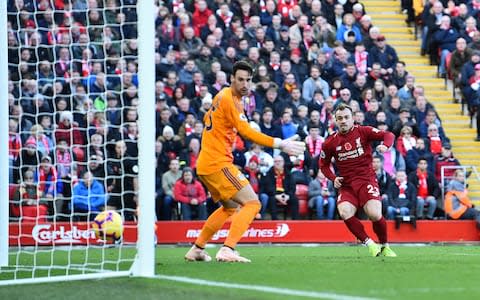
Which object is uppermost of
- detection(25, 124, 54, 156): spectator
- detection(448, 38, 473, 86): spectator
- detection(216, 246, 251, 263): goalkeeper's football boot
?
detection(448, 38, 473, 86): spectator

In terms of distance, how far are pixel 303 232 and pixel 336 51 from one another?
17.7ft

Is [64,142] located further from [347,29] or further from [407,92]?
[347,29]

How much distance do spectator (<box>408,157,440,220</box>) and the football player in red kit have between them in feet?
27.0

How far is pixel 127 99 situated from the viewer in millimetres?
20609

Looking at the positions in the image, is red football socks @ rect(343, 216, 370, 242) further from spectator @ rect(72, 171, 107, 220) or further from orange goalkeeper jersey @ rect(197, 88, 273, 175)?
spectator @ rect(72, 171, 107, 220)

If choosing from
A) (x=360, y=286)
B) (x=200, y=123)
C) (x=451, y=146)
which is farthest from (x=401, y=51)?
(x=360, y=286)

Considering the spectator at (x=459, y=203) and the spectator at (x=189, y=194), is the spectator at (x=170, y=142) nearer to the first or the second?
the spectator at (x=189, y=194)

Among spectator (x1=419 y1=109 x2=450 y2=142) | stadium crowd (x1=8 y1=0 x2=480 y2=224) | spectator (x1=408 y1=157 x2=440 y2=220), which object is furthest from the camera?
spectator (x1=419 y1=109 x2=450 y2=142)

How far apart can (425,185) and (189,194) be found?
16.5ft

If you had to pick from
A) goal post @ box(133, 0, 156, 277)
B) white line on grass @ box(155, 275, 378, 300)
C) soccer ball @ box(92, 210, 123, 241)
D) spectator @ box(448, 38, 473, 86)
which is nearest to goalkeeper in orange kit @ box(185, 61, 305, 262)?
goal post @ box(133, 0, 156, 277)

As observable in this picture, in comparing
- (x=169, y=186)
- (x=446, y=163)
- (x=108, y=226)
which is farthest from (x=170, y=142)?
(x=108, y=226)

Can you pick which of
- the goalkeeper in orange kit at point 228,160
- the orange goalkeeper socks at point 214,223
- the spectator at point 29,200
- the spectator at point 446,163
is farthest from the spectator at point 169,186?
the goalkeeper in orange kit at point 228,160

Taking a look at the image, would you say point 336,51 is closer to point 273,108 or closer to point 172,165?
point 273,108

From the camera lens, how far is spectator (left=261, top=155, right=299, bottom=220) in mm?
21828
